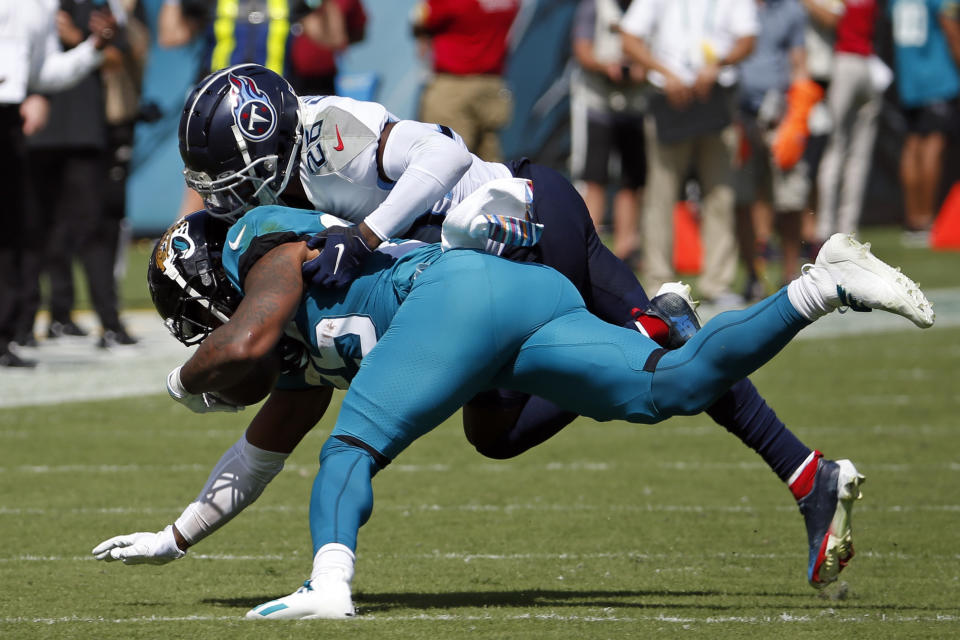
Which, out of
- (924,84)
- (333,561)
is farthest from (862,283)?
(924,84)

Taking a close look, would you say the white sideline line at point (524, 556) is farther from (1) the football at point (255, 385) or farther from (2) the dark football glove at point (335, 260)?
(2) the dark football glove at point (335, 260)

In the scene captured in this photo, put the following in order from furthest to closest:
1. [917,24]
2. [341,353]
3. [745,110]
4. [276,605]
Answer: [917,24], [745,110], [341,353], [276,605]

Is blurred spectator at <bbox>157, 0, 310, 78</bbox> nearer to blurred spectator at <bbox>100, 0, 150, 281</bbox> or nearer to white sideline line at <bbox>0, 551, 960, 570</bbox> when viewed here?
blurred spectator at <bbox>100, 0, 150, 281</bbox>

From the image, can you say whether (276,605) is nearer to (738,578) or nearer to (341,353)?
(341,353)

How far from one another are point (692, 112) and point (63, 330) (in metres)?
4.54

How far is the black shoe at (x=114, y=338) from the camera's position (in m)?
10.5

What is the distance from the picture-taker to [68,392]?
29.6ft

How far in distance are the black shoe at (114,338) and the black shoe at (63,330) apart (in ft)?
2.62

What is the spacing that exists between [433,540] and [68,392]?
403 cm

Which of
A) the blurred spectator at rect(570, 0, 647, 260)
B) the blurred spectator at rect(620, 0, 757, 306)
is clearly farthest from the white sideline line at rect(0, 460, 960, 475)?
the blurred spectator at rect(570, 0, 647, 260)

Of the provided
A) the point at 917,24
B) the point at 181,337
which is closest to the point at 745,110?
the point at 917,24

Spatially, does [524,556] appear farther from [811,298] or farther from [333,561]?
[811,298]

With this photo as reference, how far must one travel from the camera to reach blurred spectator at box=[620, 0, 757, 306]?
11.4m

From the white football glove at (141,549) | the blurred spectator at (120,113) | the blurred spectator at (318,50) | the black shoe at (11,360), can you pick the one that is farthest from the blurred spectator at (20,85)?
the white football glove at (141,549)
